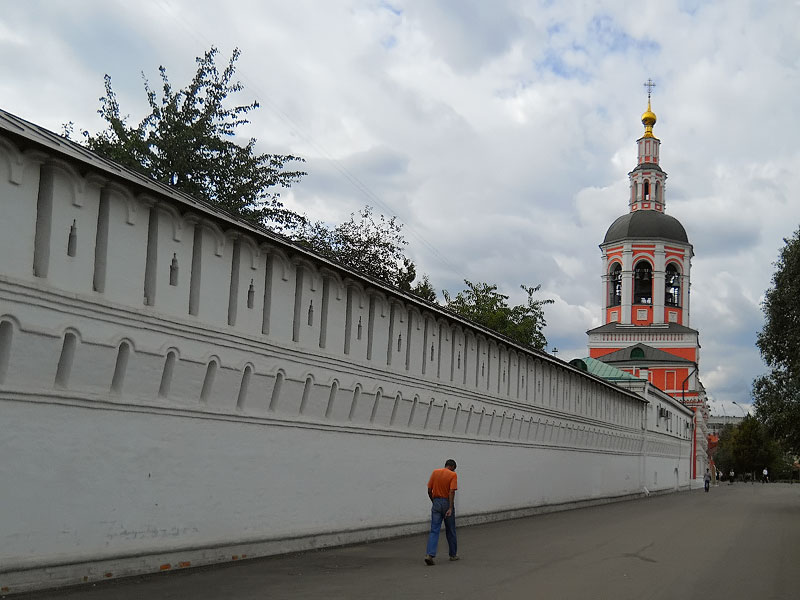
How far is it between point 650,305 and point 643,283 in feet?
6.00

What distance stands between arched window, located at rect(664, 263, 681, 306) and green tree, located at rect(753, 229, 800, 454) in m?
42.9

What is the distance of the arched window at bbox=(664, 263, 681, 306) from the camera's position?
268 ft

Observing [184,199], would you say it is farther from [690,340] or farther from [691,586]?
[690,340]

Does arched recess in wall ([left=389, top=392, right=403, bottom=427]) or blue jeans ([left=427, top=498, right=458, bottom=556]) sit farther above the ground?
arched recess in wall ([left=389, top=392, right=403, bottom=427])

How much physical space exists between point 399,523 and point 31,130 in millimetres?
11664

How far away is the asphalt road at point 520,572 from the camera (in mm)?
11977

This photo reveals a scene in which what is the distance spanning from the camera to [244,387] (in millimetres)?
15430

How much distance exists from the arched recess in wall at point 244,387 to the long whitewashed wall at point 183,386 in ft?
0.14

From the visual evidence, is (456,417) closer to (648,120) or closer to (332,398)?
(332,398)

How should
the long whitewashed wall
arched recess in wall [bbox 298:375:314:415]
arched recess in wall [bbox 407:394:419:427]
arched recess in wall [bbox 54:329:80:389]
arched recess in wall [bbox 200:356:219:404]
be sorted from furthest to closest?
arched recess in wall [bbox 407:394:419:427] < arched recess in wall [bbox 298:375:314:415] < arched recess in wall [bbox 200:356:219:404] < arched recess in wall [bbox 54:329:80:389] < the long whitewashed wall

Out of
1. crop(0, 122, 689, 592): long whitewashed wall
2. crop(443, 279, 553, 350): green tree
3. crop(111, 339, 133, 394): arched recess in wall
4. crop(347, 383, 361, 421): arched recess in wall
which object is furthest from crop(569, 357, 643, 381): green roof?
crop(111, 339, 133, 394): arched recess in wall

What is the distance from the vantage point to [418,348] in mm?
21391

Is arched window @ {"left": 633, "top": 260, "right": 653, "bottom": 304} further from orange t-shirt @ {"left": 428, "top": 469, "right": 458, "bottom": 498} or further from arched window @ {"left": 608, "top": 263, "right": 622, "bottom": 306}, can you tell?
orange t-shirt @ {"left": 428, "top": 469, "right": 458, "bottom": 498}

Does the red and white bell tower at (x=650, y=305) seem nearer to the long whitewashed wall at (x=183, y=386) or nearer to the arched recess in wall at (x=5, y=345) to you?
the long whitewashed wall at (x=183, y=386)
